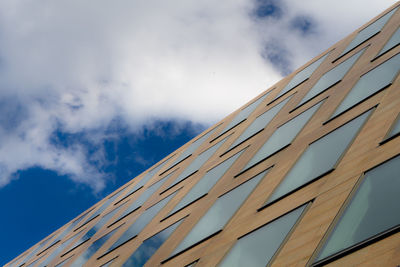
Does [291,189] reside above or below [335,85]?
below

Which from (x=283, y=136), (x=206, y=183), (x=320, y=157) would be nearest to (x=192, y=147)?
(x=206, y=183)

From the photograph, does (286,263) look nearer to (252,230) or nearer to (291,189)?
(252,230)

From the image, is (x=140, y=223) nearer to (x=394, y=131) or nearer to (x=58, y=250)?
(x=58, y=250)

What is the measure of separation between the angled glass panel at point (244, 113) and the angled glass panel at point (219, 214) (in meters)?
10.5

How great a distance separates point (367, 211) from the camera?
8.06m

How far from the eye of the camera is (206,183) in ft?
61.0

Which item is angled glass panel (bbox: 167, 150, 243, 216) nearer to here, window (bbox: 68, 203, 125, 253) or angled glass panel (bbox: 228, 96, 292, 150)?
angled glass panel (bbox: 228, 96, 292, 150)

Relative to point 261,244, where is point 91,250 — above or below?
above

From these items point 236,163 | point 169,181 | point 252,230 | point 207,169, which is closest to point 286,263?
point 252,230

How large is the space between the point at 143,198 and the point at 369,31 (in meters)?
14.9

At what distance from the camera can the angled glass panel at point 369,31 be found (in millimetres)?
21016

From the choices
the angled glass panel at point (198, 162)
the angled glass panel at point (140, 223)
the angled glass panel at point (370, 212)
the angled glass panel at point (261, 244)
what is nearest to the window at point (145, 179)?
the angled glass panel at point (198, 162)

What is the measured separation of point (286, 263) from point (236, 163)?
944 cm

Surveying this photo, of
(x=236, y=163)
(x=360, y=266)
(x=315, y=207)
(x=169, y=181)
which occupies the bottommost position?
(x=360, y=266)
